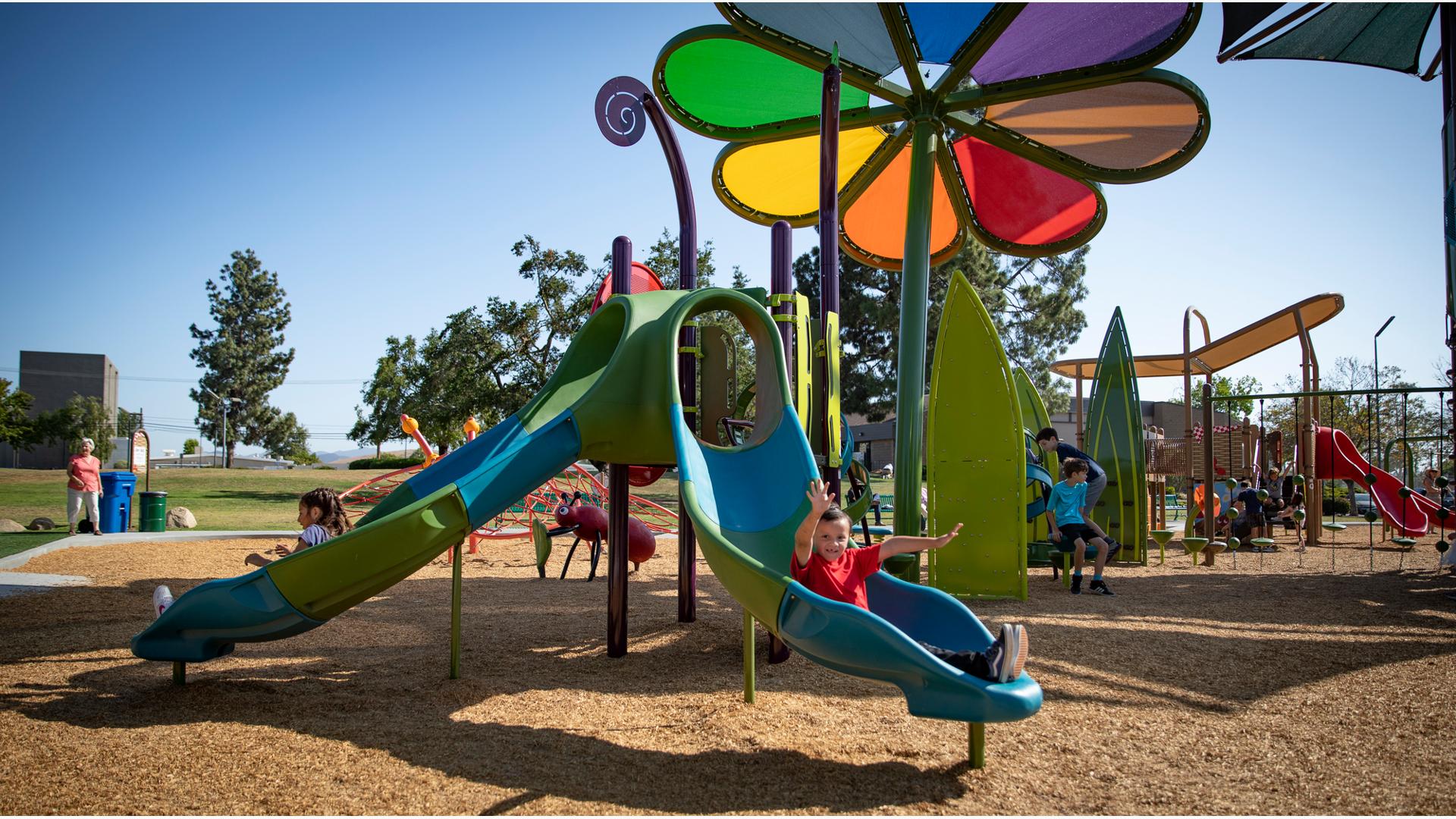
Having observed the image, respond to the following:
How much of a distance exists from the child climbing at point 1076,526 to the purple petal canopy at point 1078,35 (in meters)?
4.26

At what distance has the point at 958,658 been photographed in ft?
12.1

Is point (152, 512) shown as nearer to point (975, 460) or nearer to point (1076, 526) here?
point (975, 460)

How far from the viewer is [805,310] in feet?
22.2

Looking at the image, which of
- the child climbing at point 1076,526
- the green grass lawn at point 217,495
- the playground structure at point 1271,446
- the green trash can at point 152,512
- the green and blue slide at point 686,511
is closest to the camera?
the green and blue slide at point 686,511

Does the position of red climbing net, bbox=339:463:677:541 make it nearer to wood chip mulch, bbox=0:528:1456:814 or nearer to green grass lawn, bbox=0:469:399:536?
green grass lawn, bbox=0:469:399:536

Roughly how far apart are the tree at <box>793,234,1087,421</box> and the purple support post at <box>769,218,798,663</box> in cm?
2623

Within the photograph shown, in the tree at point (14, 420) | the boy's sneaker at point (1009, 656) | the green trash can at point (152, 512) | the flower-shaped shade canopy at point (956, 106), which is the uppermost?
the flower-shaped shade canopy at point (956, 106)

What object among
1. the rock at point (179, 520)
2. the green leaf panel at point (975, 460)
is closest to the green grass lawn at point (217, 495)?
the rock at point (179, 520)

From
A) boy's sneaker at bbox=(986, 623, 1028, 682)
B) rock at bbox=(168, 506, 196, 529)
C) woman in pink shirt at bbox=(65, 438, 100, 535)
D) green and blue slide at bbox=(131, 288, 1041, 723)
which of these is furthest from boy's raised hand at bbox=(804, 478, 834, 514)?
rock at bbox=(168, 506, 196, 529)

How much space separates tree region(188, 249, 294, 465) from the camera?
6444cm

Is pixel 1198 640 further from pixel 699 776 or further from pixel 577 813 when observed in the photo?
pixel 577 813

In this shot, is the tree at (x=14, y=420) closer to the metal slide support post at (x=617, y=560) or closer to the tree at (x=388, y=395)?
the tree at (x=388, y=395)

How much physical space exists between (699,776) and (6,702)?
4075mm

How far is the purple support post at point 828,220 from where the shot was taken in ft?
21.8
